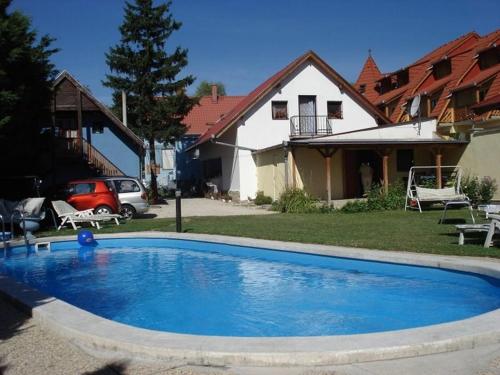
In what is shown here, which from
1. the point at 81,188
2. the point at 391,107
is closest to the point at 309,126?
the point at 391,107

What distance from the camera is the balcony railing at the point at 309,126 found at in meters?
27.7

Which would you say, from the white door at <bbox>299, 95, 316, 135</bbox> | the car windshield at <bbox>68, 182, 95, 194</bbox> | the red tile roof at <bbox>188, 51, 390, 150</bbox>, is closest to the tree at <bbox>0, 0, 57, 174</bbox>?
the car windshield at <bbox>68, 182, 95, 194</bbox>

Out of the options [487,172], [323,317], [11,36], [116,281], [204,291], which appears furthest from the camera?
[487,172]

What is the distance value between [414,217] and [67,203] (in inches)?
433

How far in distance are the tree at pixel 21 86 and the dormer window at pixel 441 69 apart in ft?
77.4

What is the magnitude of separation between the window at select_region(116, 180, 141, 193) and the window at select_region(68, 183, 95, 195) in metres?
1.40

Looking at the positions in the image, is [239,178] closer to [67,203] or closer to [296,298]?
[67,203]

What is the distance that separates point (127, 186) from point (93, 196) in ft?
5.91

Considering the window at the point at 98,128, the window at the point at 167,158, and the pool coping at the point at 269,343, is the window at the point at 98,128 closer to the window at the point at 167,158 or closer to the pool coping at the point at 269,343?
the window at the point at 167,158

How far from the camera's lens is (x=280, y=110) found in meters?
27.9

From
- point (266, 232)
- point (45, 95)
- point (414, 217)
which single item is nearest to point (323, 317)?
point (266, 232)

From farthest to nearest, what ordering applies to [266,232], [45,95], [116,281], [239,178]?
[239,178]
[45,95]
[266,232]
[116,281]

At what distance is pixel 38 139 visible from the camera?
18.6m

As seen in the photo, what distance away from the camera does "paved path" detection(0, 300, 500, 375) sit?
4.07m
